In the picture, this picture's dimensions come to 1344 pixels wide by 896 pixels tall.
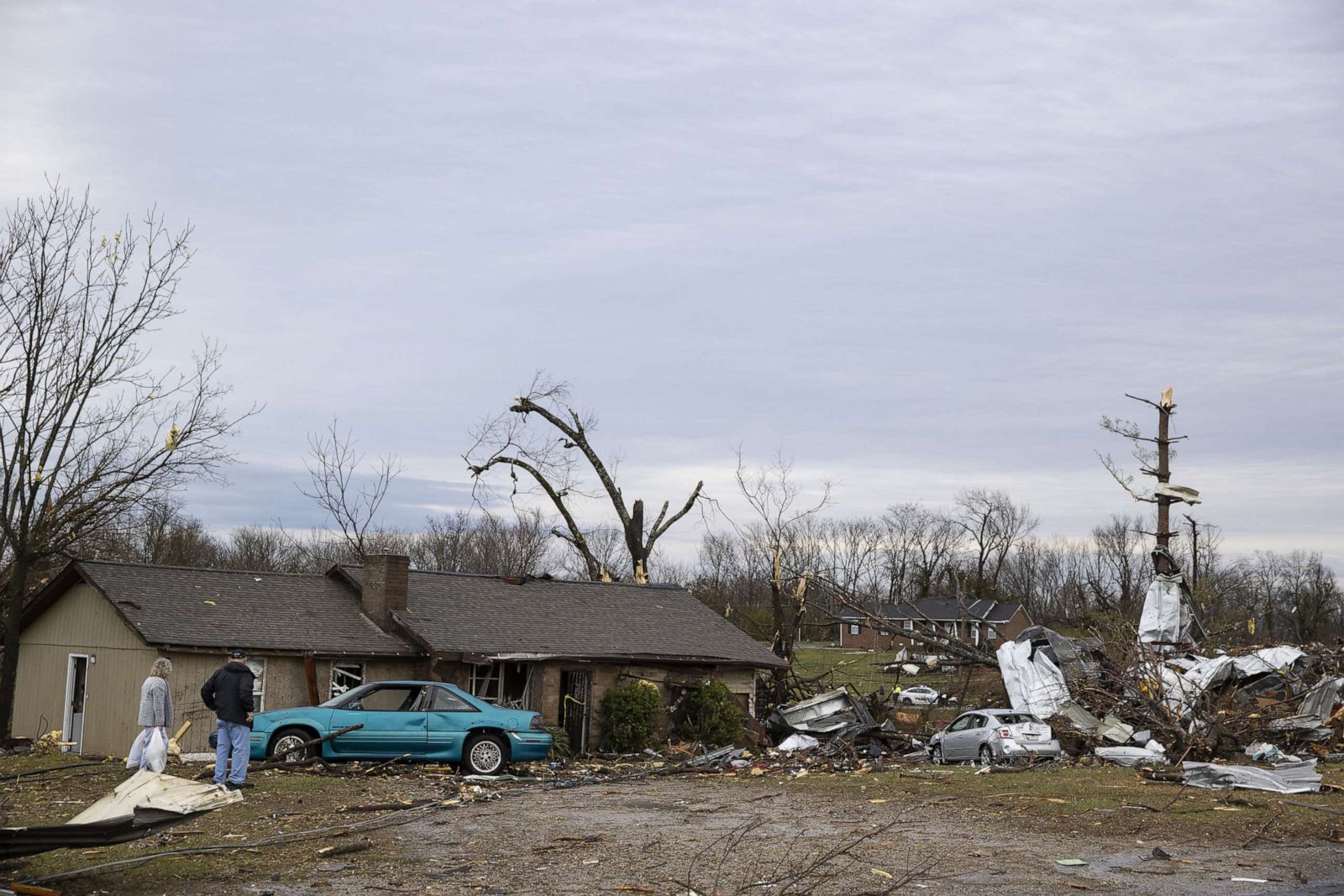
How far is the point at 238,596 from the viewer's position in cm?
2634

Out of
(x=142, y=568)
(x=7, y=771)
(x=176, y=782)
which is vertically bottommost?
(x=7, y=771)

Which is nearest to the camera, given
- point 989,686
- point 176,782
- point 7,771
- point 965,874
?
point 176,782

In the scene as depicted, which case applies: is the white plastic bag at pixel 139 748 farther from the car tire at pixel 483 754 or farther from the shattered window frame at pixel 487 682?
the shattered window frame at pixel 487 682

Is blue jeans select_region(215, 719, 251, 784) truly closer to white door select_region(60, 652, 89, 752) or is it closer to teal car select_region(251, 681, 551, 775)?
teal car select_region(251, 681, 551, 775)

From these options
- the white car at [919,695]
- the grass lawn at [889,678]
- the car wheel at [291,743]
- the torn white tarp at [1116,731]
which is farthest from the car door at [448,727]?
the white car at [919,695]

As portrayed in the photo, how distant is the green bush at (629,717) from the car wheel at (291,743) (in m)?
7.89

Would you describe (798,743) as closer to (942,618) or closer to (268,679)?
(268,679)

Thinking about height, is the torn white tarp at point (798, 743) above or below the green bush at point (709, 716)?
below

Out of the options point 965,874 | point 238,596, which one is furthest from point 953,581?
point 965,874

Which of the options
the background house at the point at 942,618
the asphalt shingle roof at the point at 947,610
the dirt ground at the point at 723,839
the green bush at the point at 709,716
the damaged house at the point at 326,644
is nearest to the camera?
the dirt ground at the point at 723,839

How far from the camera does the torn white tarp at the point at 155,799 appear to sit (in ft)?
31.3

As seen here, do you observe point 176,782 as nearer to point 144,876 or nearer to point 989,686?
point 144,876

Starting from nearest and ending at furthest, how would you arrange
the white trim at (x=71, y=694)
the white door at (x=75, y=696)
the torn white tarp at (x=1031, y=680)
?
1. the white trim at (x=71, y=694)
2. the white door at (x=75, y=696)
3. the torn white tarp at (x=1031, y=680)

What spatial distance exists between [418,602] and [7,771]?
9852 mm
